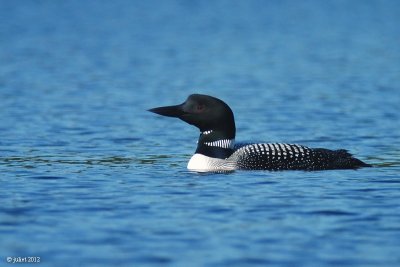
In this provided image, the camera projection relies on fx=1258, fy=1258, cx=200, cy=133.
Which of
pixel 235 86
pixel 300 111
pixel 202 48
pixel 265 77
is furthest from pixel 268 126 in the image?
pixel 202 48

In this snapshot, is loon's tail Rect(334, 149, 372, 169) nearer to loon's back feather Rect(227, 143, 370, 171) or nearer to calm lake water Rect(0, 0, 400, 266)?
loon's back feather Rect(227, 143, 370, 171)

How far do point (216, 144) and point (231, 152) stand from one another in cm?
14

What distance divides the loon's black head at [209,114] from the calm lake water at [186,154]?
0.45 meters

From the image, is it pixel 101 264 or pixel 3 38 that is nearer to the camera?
pixel 101 264

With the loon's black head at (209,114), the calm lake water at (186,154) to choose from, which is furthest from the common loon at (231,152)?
the calm lake water at (186,154)

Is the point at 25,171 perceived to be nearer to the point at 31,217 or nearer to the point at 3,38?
the point at 31,217

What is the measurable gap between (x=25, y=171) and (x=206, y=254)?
352 centimetres

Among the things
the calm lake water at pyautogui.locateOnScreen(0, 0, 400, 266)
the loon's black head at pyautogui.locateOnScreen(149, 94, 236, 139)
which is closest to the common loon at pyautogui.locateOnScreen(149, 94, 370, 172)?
the loon's black head at pyautogui.locateOnScreen(149, 94, 236, 139)

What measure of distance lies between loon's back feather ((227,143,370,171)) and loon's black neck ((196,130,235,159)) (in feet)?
0.54

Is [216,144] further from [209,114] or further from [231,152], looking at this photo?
[209,114]

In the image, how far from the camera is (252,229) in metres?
7.71

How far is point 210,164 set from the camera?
10211 millimetres

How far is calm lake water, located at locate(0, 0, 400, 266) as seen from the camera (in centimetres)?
728

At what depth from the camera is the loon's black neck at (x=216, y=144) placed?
1029cm
